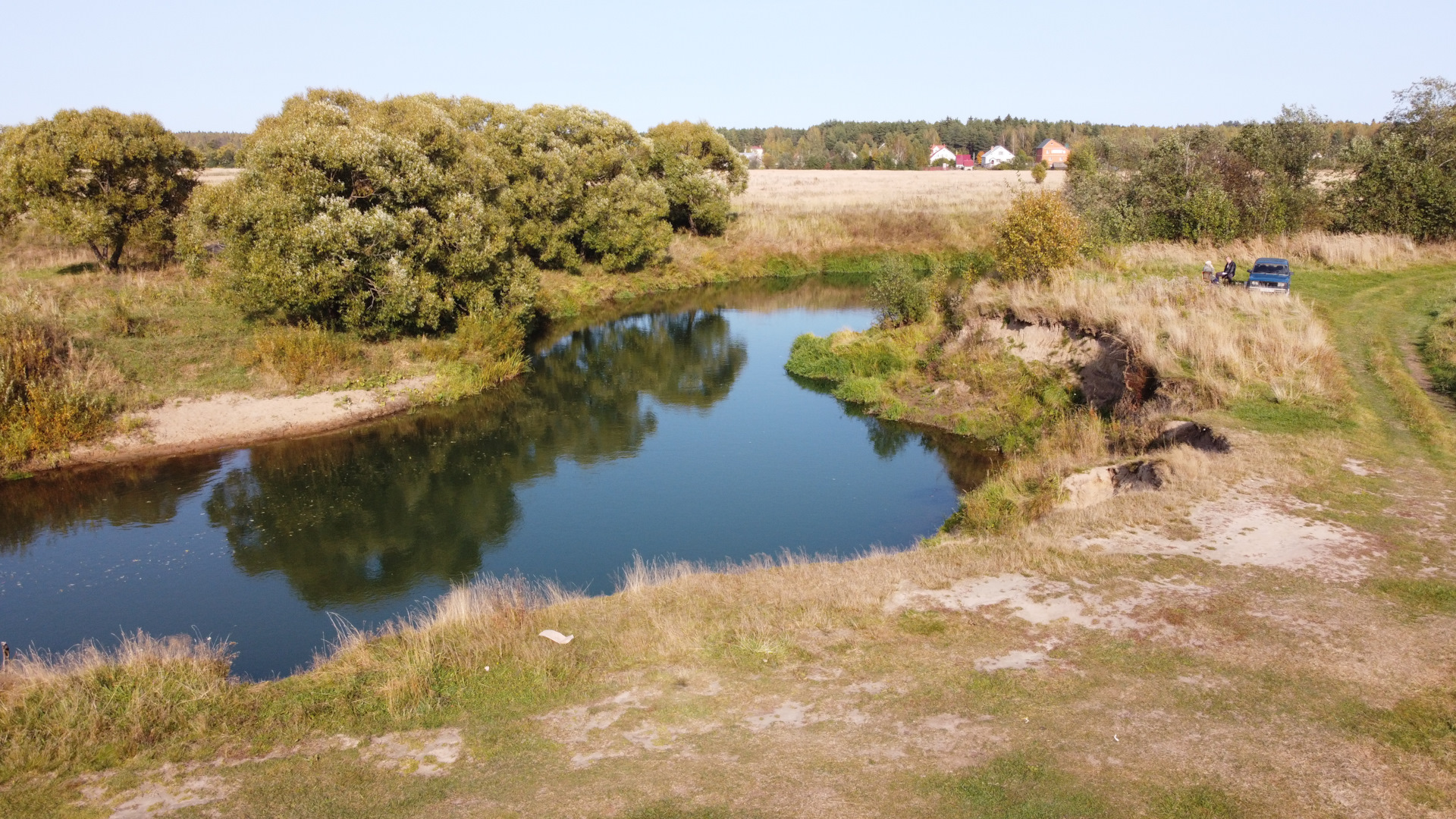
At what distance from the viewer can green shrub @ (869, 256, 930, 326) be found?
31.2 meters

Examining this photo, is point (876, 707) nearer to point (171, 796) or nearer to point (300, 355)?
point (171, 796)

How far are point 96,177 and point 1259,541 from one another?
37.8 meters

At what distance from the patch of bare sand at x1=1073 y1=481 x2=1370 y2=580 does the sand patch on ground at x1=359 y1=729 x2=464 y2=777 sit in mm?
9114

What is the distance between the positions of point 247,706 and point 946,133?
587ft

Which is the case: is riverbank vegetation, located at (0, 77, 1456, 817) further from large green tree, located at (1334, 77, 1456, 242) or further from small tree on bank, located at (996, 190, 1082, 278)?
large green tree, located at (1334, 77, 1456, 242)

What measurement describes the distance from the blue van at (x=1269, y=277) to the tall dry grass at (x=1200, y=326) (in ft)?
2.01

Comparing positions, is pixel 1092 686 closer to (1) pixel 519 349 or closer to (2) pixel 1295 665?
(2) pixel 1295 665

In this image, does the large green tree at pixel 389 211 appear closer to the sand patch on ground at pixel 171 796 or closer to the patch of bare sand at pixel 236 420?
the patch of bare sand at pixel 236 420

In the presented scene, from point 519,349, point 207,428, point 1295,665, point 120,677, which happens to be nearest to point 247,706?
point 120,677

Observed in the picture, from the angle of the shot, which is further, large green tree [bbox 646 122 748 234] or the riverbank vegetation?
large green tree [bbox 646 122 748 234]

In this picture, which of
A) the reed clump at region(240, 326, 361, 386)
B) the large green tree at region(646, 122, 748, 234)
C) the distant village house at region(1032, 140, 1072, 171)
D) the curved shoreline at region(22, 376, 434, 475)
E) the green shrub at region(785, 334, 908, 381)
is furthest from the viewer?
the distant village house at region(1032, 140, 1072, 171)

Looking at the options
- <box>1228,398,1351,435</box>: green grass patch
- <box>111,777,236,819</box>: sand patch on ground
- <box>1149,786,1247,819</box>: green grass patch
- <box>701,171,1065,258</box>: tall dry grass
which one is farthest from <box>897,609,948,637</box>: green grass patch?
<box>701,171,1065,258</box>: tall dry grass

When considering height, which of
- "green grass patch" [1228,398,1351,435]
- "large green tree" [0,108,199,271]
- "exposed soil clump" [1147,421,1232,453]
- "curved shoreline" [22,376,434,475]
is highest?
"large green tree" [0,108,199,271]

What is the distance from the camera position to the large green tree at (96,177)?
31.4m
